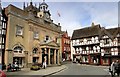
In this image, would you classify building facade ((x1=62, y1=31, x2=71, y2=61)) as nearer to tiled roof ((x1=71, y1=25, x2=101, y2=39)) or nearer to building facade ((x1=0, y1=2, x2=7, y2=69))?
tiled roof ((x1=71, y1=25, x2=101, y2=39))

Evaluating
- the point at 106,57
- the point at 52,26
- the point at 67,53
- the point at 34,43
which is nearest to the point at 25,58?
the point at 34,43

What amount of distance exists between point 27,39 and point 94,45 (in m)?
27.2

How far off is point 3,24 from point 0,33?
1694 millimetres

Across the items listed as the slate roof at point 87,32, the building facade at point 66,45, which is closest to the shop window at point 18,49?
the slate roof at point 87,32

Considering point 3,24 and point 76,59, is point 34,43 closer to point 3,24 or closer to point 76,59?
point 3,24

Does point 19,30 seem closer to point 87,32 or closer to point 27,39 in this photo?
point 27,39

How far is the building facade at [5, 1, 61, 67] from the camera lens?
27.6m

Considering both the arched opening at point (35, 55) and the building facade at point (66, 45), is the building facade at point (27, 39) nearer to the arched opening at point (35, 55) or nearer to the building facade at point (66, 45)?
the arched opening at point (35, 55)

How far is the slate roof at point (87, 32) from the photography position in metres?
54.4

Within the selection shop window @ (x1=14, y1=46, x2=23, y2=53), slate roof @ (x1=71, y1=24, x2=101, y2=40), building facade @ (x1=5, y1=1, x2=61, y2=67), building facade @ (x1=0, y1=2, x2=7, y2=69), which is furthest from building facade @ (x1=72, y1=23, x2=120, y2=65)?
building facade @ (x1=0, y1=2, x2=7, y2=69)

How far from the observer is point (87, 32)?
187 ft

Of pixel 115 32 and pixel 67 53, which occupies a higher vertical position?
pixel 115 32

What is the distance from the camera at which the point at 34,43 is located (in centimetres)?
3297

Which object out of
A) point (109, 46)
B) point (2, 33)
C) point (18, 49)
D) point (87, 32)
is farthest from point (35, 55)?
point (87, 32)
